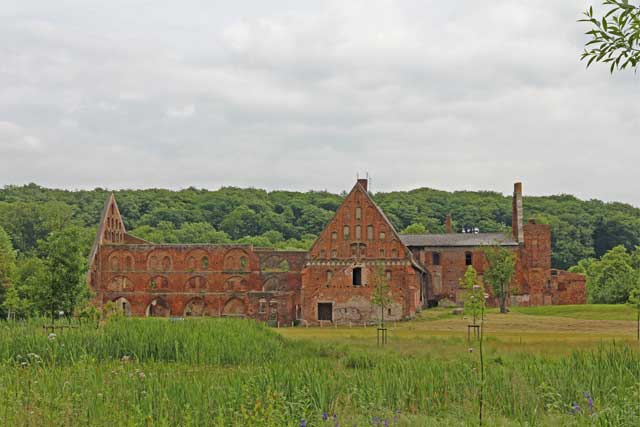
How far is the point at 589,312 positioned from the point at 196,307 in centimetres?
2840

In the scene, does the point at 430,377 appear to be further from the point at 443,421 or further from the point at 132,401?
the point at 132,401

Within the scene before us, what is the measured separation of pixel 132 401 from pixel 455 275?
5266cm

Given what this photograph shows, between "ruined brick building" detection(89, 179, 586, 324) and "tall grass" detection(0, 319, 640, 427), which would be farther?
"ruined brick building" detection(89, 179, 586, 324)

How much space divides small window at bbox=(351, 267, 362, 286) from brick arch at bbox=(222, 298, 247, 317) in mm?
8842

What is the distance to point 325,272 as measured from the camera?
5644 centimetres

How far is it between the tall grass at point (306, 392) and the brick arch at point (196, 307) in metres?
40.4

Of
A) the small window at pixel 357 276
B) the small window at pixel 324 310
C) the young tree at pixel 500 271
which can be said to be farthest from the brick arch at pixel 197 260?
the young tree at pixel 500 271

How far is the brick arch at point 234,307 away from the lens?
58.5 meters

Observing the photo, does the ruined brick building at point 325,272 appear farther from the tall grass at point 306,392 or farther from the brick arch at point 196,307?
the tall grass at point 306,392

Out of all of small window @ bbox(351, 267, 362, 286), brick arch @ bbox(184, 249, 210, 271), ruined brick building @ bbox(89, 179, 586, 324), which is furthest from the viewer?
brick arch @ bbox(184, 249, 210, 271)

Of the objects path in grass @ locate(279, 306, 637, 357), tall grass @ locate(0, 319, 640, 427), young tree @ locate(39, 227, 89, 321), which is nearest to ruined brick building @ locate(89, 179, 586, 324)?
path in grass @ locate(279, 306, 637, 357)

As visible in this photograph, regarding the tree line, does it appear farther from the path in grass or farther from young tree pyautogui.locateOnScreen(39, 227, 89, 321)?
young tree pyautogui.locateOnScreen(39, 227, 89, 321)

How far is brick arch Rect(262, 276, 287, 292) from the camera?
58469 millimetres

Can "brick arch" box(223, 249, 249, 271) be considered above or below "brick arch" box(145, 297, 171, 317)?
above
